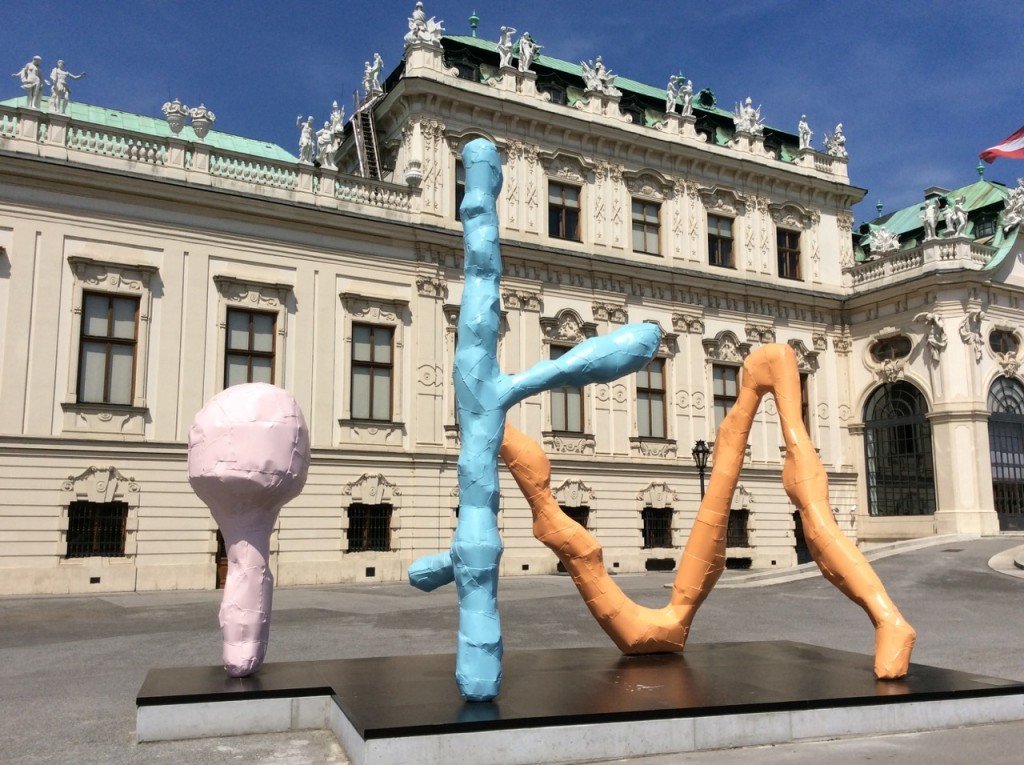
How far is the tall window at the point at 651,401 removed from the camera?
29703 millimetres

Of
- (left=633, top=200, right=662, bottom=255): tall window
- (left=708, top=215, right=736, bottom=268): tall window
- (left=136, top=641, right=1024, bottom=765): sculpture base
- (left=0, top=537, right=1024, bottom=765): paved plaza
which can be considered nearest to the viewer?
(left=136, top=641, right=1024, bottom=765): sculpture base

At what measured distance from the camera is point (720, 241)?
3259cm

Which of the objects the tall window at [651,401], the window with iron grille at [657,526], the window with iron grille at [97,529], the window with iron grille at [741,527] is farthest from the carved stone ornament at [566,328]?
the window with iron grille at [97,529]

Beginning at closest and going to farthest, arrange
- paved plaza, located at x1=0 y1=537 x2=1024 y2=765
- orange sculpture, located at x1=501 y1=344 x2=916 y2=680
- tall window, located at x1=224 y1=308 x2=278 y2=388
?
1. paved plaza, located at x1=0 y1=537 x2=1024 y2=765
2. orange sculpture, located at x1=501 y1=344 x2=916 y2=680
3. tall window, located at x1=224 y1=308 x2=278 y2=388

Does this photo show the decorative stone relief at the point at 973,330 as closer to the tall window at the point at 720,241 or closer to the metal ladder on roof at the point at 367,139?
the tall window at the point at 720,241

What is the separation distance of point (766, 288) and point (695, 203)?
394cm

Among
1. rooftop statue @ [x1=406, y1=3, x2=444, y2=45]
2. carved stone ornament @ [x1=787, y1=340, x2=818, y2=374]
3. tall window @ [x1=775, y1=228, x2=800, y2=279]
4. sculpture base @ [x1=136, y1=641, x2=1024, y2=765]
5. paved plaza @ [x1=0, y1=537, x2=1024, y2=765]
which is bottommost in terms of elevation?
paved plaza @ [x1=0, y1=537, x2=1024, y2=765]

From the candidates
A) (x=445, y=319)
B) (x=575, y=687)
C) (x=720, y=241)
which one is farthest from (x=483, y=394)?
(x=720, y=241)

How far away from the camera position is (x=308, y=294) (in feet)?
81.7

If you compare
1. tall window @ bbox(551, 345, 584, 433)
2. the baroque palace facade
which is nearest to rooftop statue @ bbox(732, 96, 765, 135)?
the baroque palace facade

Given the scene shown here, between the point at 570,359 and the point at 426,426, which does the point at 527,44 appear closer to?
the point at 426,426

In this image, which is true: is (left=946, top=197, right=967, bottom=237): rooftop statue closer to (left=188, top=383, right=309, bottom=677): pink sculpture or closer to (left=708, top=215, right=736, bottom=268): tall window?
(left=708, top=215, right=736, bottom=268): tall window

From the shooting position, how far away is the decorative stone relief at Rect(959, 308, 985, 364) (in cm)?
3047

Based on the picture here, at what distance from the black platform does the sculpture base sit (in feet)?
0.05
